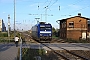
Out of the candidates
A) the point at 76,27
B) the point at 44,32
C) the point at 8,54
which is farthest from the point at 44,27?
the point at 8,54

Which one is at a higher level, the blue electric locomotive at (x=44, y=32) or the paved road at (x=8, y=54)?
the blue electric locomotive at (x=44, y=32)

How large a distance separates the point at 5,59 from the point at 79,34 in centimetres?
4253

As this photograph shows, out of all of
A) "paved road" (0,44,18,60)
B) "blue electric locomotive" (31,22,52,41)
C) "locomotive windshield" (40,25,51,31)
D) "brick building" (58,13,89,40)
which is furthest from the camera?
"brick building" (58,13,89,40)

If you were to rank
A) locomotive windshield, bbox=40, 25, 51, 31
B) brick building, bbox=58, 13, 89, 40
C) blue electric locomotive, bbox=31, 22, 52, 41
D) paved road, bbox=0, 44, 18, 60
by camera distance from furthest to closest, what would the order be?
1. brick building, bbox=58, 13, 89, 40
2. locomotive windshield, bbox=40, 25, 51, 31
3. blue electric locomotive, bbox=31, 22, 52, 41
4. paved road, bbox=0, 44, 18, 60

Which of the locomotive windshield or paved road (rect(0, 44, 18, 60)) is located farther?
the locomotive windshield

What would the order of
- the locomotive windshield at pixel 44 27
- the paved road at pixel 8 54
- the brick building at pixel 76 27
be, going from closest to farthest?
the paved road at pixel 8 54, the locomotive windshield at pixel 44 27, the brick building at pixel 76 27

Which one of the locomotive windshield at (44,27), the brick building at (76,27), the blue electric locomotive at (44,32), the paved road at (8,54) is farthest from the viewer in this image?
the brick building at (76,27)

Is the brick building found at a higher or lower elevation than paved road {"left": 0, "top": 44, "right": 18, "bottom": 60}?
higher

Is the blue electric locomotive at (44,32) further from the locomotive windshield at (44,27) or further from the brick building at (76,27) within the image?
the brick building at (76,27)

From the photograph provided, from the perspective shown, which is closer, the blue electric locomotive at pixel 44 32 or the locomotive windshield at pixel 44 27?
the blue electric locomotive at pixel 44 32

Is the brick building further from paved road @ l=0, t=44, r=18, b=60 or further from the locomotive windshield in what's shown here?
paved road @ l=0, t=44, r=18, b=60

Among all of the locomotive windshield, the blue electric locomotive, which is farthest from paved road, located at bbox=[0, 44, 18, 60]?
the locomotive windshield

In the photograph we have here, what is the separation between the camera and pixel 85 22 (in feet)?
181

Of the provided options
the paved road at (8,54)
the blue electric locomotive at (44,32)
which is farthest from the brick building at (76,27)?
the paved road at (8,54)
